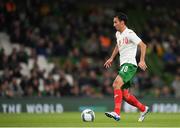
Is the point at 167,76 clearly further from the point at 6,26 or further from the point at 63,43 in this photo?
the point at 6,26

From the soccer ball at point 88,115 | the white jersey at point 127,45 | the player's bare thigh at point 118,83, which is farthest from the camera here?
the soccer ball at point 88,115

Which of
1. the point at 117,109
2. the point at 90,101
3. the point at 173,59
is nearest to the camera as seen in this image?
the point at 117,109

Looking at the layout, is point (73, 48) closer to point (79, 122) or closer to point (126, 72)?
point (79, 122)

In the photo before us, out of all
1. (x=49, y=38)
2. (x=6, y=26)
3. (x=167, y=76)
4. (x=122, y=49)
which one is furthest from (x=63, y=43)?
(x=122, y=49)

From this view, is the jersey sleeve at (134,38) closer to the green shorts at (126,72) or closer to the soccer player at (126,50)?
the soccer player at (126,50)

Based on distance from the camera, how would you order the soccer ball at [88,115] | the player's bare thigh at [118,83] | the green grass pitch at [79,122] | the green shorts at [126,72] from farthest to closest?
the soccer ball at [88,115] < the green shorts at [126,72] < the player's bare thigh at [118,83] < the green grass pitch at [79,122]

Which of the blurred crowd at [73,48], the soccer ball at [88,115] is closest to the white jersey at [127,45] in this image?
the soccer ball at [88,115]

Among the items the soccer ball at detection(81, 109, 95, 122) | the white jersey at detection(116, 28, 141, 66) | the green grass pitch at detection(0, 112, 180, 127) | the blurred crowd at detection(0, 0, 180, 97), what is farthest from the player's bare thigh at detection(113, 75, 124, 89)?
the blurred crowd at detection(0, 0, 180, 97)

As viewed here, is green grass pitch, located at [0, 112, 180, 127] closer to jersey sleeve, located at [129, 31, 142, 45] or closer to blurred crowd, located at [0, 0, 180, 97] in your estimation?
jersey sleeve, located at [129, 31, 142, 45]

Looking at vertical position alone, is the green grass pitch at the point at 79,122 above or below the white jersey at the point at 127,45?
below

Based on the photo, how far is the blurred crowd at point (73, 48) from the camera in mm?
26297

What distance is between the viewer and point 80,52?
29047mm

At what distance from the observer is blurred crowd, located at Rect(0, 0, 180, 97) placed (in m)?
26.3

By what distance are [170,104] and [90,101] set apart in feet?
10.5
